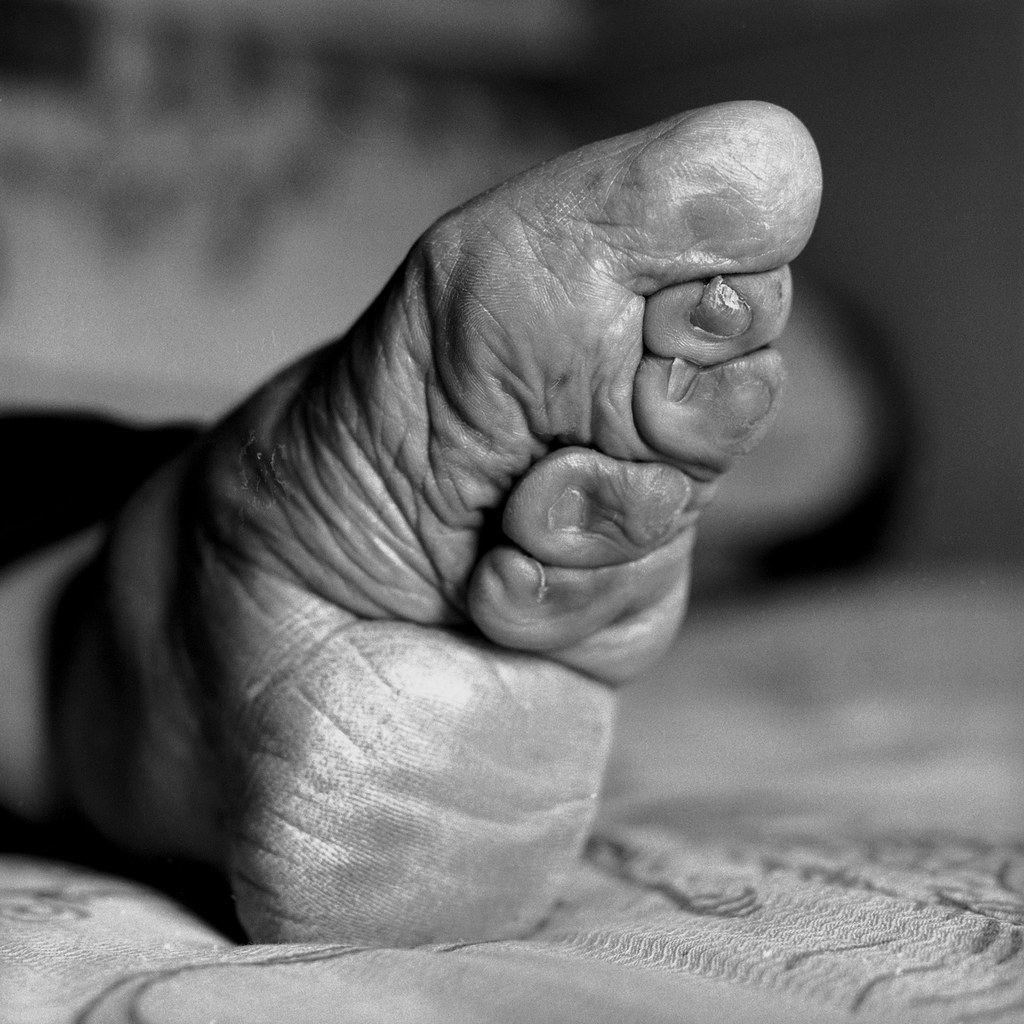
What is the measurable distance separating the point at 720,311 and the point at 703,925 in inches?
9.9

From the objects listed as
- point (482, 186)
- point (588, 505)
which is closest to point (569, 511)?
point (588, 505)

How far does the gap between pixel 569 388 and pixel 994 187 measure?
1.40 meters

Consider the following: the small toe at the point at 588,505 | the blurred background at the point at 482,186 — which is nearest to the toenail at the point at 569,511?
the small toe at the point at 588,505

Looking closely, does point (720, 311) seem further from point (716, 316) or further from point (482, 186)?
point (482, 186)

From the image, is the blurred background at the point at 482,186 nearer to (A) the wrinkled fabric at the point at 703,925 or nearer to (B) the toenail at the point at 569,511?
(B) the toenail at the point at 569,511

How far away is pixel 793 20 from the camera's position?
1.37 metres

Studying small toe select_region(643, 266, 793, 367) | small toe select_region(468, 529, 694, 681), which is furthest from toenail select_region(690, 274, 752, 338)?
small toe select_region(468, 529, 694, 681)

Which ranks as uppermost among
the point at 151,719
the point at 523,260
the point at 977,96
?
the point at 977,96

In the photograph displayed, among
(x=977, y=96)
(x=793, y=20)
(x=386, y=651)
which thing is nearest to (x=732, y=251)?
(x=386, y=651)

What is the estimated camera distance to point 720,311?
498mm

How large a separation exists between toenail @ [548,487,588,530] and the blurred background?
16cm

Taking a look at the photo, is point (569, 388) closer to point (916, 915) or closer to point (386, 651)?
point (386, 651)

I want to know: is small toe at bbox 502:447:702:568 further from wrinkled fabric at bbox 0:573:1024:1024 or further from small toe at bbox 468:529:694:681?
wrinkled fabric at bbox 0:573:1024:1024

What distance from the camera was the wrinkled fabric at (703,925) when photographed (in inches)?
17.0
